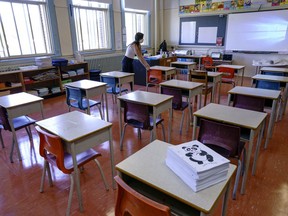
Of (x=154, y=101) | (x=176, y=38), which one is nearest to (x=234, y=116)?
(x=154, y=101)

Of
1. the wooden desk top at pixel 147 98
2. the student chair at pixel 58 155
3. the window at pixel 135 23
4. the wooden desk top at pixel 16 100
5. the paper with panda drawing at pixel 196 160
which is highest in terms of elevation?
the window at pixel 135 23

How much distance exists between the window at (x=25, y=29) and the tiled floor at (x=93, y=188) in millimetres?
2807

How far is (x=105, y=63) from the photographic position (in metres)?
6.79

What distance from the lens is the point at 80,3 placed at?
595 centimetres

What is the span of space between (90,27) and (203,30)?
402 cm

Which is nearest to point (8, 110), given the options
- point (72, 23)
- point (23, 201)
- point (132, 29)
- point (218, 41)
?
point (23, 201)

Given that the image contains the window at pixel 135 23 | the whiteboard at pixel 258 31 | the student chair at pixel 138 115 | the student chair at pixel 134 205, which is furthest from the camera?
the window at pixel 135 23

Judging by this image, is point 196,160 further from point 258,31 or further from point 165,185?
point 258,31

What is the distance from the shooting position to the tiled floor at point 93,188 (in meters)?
1.89

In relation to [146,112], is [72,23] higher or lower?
higher

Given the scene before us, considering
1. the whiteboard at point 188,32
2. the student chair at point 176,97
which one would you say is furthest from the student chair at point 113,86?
the whiteboard at point 188,32

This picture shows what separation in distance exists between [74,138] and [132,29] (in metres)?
6.88

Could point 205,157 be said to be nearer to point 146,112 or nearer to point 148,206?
point 148,206

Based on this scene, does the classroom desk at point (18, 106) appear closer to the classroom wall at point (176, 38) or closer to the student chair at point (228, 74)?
the student chair at point (228, 74)
